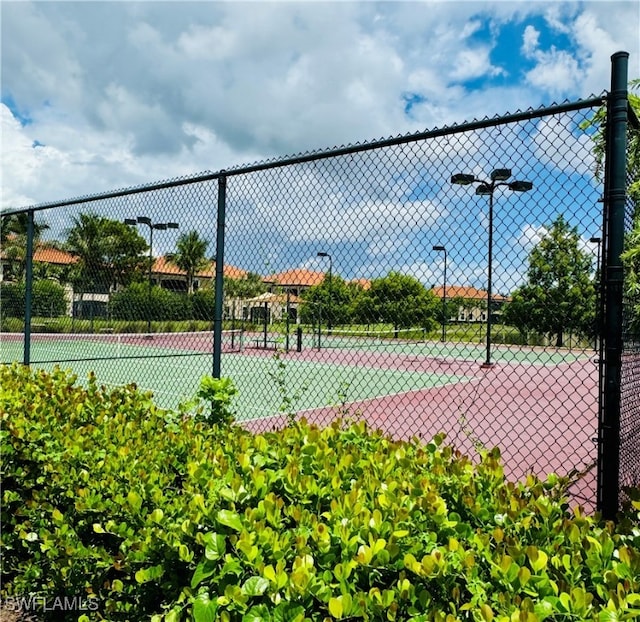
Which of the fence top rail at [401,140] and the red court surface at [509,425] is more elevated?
the fence top rail at [401,140]

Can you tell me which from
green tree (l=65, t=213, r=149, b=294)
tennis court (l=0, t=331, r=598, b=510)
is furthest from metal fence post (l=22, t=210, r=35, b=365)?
green tree (l=65, t=213, r=149, b=294)

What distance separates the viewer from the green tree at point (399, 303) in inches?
178

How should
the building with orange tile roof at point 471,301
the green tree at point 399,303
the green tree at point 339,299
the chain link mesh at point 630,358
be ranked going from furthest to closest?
the green tree at point 339,299 → the green tree at point 399,303 → the building with orange tile roof at point 471,301 → the chain link mesh at point 630,358

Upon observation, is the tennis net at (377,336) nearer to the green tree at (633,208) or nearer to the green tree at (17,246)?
the green tree at (633,208)

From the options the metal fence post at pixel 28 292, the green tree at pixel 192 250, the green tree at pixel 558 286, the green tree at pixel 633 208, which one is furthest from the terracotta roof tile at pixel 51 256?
the green tree at pixel 633 208

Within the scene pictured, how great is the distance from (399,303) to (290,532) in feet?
11.6

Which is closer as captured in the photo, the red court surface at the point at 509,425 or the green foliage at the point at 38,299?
the red court surface at the point at 509,425

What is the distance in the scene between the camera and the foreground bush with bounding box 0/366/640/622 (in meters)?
1.32

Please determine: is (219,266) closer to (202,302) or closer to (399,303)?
(399,303)

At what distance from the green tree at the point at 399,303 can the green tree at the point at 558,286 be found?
2.26 feet

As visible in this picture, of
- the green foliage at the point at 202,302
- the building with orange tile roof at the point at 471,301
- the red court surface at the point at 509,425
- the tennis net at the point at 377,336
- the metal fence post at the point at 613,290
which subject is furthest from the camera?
the green foliage at the point at 202,302

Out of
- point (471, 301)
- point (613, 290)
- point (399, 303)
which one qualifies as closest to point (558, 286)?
point (471, 301)

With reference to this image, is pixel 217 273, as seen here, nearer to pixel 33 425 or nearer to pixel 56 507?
pixel 33 425

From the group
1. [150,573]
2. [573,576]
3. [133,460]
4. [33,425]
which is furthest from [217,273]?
[573,576]
